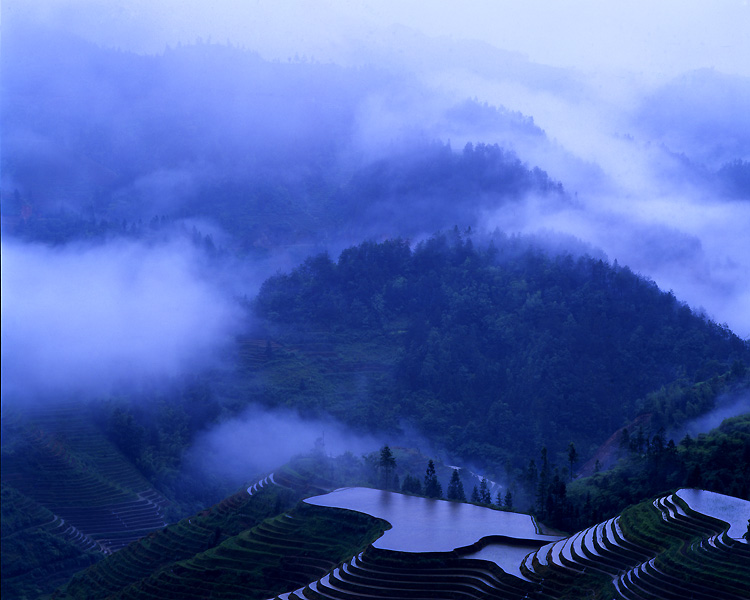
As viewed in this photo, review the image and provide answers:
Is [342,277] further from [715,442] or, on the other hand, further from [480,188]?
[715,442]

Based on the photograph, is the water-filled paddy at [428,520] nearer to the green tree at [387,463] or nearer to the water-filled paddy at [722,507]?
the green tree at [387,463]

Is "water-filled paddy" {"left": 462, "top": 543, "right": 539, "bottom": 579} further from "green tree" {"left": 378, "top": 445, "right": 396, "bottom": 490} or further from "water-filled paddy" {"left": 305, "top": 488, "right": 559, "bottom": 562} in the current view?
"green tree" {"left": 378, "top": 445, "right": 396, "bottom": 490}

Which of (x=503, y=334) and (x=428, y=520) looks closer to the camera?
(x=428, y=520)

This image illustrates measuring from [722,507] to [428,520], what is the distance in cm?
1010

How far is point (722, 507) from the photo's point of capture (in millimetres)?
29234

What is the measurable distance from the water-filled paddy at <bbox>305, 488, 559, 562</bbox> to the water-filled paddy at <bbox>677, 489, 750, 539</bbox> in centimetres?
486

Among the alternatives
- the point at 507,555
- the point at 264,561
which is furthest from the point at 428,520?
the point at 264,561

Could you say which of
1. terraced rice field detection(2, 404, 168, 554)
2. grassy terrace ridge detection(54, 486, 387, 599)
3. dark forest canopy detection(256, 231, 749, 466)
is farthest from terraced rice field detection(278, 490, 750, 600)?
dark forest canopy detection(256, 231, 749, 466)

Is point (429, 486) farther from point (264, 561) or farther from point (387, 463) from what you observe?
point (264, 561)

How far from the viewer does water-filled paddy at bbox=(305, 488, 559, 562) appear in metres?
29.3

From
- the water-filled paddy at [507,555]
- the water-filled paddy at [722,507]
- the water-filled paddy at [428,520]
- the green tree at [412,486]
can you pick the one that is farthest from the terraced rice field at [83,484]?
the water-filled paddy at [722,507]

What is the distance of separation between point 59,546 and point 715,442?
30.2 metres

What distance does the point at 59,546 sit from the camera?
141 ft

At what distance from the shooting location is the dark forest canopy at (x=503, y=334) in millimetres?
60781
